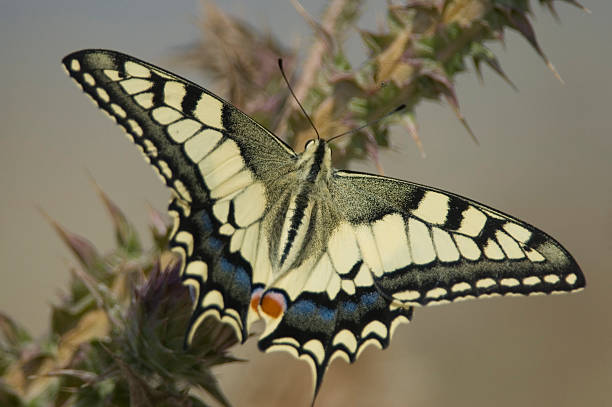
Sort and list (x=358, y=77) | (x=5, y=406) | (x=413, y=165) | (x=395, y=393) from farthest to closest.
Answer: (x=413, y=165) < (x=395, y=393) < (x=358, y=77) < (x=5, y=406)

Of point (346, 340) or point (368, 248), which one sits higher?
point (368, 248)

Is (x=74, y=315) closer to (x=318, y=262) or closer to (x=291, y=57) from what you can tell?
(x=318, y=262)

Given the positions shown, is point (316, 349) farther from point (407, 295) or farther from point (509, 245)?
point (509, 245)

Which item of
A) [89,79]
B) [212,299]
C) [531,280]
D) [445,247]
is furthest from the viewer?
[445,247]

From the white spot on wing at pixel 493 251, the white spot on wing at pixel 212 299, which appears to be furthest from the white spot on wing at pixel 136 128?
the white spot on wing at pixel 493 251

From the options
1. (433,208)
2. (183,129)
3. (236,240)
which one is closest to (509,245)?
(433,208)

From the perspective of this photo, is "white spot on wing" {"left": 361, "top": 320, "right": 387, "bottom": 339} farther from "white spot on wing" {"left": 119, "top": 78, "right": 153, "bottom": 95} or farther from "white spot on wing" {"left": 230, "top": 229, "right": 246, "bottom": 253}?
"white spot on wing" {"left": 119, "top": 78, "right": 153, "bottom": 95}

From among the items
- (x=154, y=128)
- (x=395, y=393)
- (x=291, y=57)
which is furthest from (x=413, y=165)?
(x=154, y=128)
